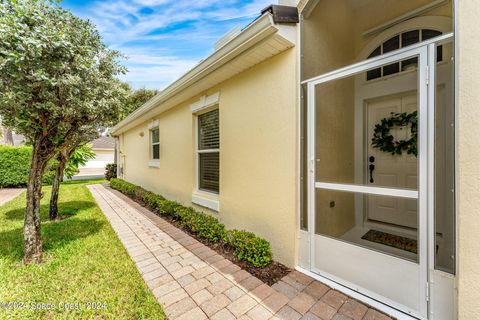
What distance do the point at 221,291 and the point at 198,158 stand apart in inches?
139

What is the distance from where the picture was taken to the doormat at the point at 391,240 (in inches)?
135

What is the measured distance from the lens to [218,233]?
3926mm

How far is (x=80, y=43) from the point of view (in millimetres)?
3105

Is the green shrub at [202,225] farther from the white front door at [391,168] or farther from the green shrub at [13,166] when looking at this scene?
the green shrub at [13,166]

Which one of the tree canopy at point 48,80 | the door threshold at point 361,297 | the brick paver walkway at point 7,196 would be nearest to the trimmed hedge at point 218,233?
the door threshold at point 361,297

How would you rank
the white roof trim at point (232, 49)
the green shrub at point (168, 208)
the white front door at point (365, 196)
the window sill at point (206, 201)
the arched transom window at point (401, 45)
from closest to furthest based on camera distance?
the white front door at point (365, 196), the white roof trim at point (232, 49), the arched transom window at point (401, 45), the window sill at point (206, 201), the green shrub at point (168, 208)

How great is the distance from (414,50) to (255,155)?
2.35 m

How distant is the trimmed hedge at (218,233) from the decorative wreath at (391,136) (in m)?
3.01

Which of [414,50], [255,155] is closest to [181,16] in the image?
[255,155]

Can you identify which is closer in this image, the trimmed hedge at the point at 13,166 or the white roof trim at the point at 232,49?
the white roof trim at the point at 232,49

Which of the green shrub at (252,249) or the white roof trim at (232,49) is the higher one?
the white roof trim at (232,49)

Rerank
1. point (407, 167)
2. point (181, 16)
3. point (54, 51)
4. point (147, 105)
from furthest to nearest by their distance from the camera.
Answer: point (147, 105)
point (181, 16)
point (407, 167)
point (54, 51)

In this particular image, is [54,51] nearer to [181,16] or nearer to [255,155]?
[255,155]

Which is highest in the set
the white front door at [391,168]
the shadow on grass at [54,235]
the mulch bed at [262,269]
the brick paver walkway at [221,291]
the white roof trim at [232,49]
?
the white roof trim at [232,49]
